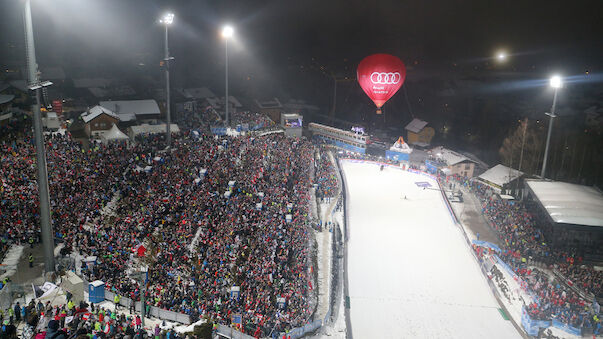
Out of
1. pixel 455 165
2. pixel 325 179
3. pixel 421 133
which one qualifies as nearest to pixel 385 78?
pixel 455 165

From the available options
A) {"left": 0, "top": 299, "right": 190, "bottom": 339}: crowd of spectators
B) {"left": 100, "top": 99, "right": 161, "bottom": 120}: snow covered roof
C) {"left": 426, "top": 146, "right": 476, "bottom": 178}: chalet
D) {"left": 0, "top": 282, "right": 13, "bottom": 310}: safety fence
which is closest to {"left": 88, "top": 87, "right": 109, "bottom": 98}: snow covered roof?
{"left": 100, "top": 99, "right": 161, "bottom": 120}: snow covered roof

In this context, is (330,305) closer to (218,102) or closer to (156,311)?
(156,311)

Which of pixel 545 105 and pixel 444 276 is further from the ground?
pixel 545 105

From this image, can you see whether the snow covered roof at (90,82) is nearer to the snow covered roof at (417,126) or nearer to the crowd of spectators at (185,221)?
the crowd of spectators at (185,221)

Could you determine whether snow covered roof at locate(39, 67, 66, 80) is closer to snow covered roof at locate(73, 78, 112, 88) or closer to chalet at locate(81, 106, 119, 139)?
snow covered roof at locate(73, 78, 112, 88)

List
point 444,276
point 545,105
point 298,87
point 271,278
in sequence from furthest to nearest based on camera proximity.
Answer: point 298,87
point 545,105
point 444,276
point 271,278

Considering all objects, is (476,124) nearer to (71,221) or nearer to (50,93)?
(50,93)

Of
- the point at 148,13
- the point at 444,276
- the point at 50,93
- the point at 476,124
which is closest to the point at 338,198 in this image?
the point at 444,276
